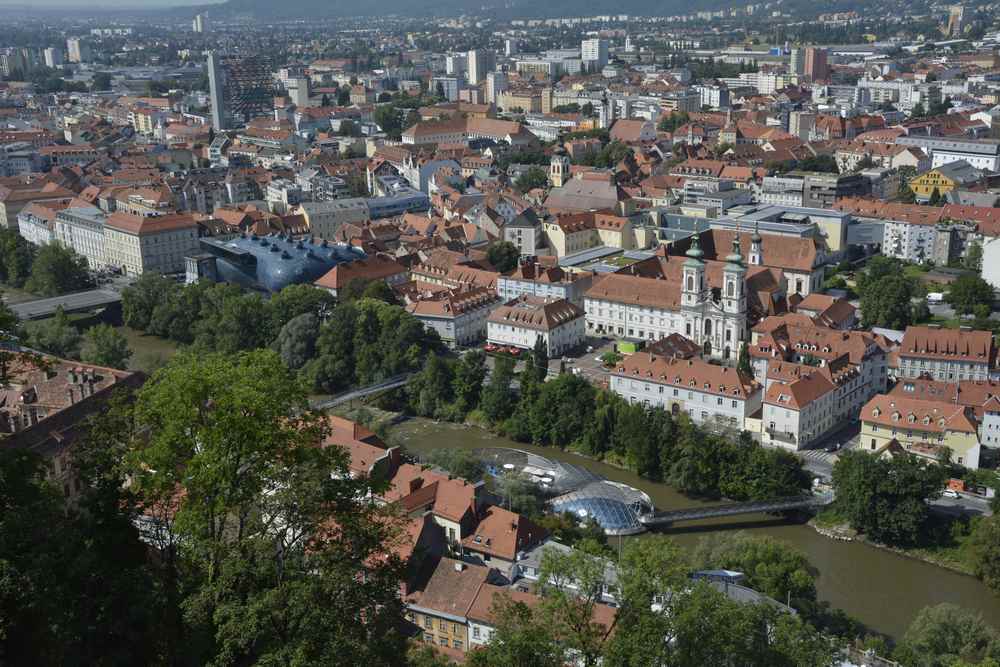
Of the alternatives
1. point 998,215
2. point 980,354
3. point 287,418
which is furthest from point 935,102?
point 287,418

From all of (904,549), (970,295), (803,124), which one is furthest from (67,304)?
(803,124)

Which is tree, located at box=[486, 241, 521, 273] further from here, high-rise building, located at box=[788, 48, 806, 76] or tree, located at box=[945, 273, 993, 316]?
high-rise building, located at box=[788, 48, 806, 76]

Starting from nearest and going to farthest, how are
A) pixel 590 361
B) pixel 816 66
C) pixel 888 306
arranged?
pixel 590 361
pixel 888 306
pixel 816 66

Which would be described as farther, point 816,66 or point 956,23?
point 956,23

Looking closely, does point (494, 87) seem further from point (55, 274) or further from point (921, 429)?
point (921, 429)

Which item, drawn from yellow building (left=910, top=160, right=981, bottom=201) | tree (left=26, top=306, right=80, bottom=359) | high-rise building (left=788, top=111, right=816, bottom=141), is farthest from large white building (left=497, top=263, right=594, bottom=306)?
high-rise building (left=788, top=111, right=816, bottom=141)

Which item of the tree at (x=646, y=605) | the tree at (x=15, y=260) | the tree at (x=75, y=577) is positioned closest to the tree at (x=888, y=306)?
the tree at (x=646, y=605)

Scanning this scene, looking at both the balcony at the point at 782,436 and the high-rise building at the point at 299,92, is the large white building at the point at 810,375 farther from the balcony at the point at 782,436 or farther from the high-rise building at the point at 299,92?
the high-rise building at the point at 299,92

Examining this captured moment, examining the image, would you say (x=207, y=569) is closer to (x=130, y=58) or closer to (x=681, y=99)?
(x=681, y=99)
